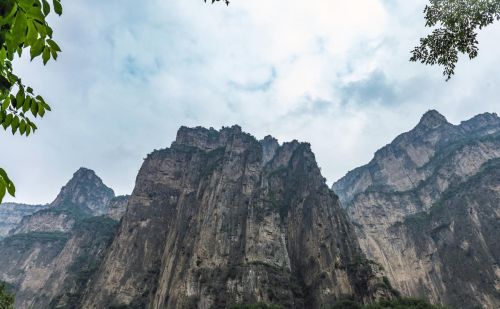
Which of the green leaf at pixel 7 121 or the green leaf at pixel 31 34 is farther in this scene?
the green leaf at pixel 7 121

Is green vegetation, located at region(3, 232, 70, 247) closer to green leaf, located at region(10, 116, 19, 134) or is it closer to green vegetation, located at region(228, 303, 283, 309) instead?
green vegetation, located at region(228, 303, 283, 309)

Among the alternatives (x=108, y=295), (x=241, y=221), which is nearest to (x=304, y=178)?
(x=241, y=221)

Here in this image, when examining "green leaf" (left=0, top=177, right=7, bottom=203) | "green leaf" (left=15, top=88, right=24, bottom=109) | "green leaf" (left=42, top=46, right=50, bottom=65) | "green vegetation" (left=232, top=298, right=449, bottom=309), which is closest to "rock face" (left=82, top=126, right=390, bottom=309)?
"green vegetation" (left=232, top=298, right=449, bottom=309)

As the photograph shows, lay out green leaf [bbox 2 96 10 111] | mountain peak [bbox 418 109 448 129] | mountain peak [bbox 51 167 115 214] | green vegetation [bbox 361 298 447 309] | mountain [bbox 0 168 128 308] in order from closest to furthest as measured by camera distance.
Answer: green leaf [bbox 2 96 10 111], green vegetation [bbox 361 298 447 309], mountain [bbox 0 168 128 308], mountain peak [bbox 418 109 448 129], mountain peak [bbox 51 167 115 214]

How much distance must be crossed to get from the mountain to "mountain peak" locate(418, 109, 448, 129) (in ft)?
375

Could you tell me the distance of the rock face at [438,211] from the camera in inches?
3374

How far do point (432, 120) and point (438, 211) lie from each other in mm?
48416

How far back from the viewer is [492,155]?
363 feet

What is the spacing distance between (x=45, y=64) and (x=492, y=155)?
430 feet

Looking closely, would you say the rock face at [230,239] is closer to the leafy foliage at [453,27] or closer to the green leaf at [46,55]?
the leafy foliage at [453,27]

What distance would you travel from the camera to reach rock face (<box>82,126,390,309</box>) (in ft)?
227

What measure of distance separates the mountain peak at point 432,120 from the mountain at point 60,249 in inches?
4499

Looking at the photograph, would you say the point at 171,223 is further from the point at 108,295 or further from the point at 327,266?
the point at 327,266

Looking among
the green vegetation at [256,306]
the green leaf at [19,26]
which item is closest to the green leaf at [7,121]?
the green leaf at [19,26]
